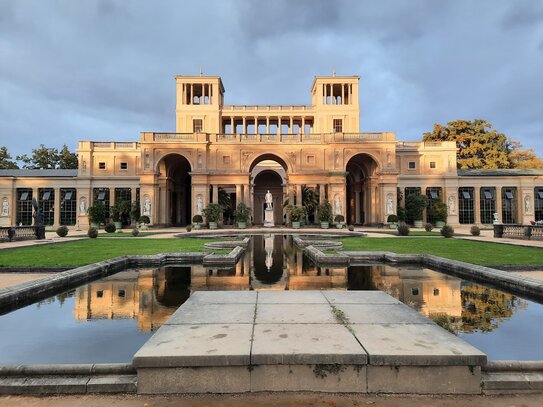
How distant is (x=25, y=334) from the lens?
532cm

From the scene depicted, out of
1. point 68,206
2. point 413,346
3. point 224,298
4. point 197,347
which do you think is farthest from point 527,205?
point 68,206

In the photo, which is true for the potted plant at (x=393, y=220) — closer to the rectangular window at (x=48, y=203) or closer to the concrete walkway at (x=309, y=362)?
the concrete walkway at (x=309, y=362)

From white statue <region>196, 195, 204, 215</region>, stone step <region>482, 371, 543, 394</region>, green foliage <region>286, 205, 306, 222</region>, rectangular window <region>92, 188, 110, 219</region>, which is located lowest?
stone step <region>482, 371, 543, 394</region>

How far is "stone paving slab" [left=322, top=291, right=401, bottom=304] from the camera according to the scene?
6066 millimetres

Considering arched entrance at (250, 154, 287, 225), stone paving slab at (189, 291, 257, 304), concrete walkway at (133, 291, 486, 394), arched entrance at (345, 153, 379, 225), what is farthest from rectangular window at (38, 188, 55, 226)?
concrete walkway at (133, 291, 486, 394)

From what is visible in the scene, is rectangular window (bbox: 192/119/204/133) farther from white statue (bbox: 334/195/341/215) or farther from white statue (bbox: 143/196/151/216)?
white statue (bbox: 334/195/341/215)

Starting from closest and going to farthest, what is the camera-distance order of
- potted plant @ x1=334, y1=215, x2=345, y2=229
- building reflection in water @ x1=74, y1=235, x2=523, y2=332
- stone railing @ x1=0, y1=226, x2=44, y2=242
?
building reflection in water @ x1=74, y1=235, x2=523, y2=332 < stone railing @ x1=0, y1=226, x2=44, y2=242 < potted plant @ x1=334, y1=215, x2=345, y2=229

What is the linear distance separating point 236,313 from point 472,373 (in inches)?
125

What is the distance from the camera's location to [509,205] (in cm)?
4591

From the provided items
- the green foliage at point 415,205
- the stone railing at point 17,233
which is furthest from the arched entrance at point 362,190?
the stone railing at point 17,233

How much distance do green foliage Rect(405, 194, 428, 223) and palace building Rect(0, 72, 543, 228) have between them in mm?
1730

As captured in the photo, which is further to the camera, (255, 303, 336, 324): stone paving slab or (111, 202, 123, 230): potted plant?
(111, 202, 123, 230): potted plant

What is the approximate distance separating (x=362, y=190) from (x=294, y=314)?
44.8 m

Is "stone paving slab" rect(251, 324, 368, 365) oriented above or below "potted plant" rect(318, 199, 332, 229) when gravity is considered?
below
